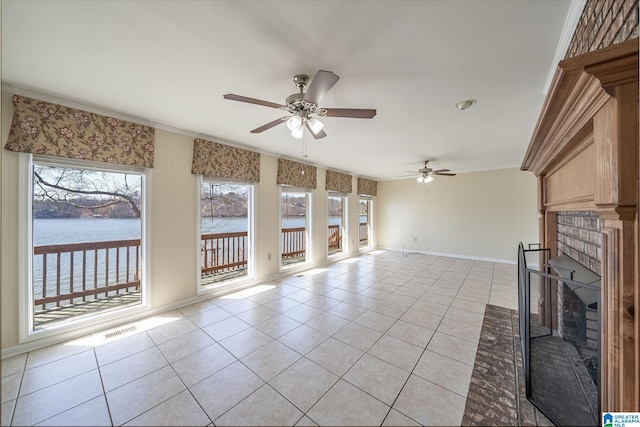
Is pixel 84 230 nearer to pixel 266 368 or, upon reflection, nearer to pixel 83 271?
pixel 83 271

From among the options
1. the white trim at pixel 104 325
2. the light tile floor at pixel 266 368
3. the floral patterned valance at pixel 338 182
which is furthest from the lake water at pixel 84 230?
the floral patterned valance at pixel 338 182

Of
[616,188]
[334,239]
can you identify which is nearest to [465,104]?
[616,188]

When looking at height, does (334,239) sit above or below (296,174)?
below

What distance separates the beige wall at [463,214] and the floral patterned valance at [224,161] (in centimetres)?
499

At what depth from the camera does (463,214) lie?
623 centimetres

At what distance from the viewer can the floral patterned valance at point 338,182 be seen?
18.6ft

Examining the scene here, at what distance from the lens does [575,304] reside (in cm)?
209

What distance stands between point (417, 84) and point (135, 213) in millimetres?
3608

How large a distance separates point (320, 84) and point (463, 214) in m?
6.16

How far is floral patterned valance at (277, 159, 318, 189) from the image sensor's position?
4520 mm

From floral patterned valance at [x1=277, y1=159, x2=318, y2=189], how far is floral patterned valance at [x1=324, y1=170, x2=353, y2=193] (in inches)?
19.7

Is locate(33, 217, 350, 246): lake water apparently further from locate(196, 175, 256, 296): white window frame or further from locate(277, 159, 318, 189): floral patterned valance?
locate(277, 159, 318, 189): floral patterned valance

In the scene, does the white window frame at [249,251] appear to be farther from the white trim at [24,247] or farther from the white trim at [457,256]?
the white trim at [457,256]

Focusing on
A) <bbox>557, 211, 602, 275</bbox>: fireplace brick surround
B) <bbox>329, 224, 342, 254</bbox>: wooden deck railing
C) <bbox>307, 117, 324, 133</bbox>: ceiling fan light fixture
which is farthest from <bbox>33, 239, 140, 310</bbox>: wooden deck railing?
<bbox>557, 211, 602, 275</bbox>: fireplace brick surround
